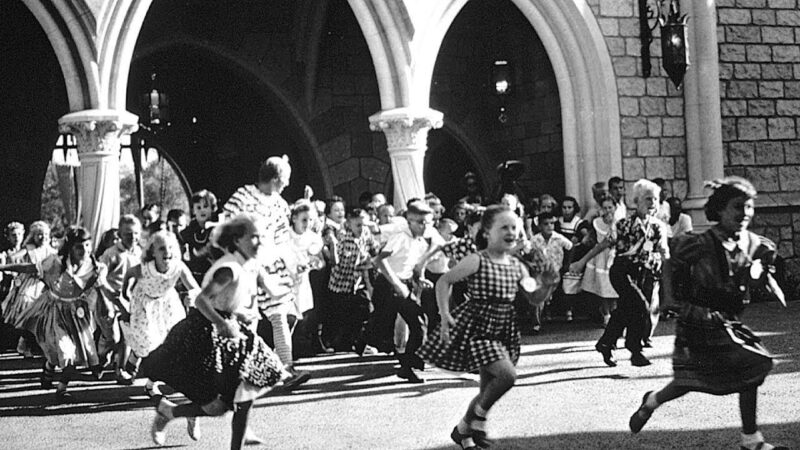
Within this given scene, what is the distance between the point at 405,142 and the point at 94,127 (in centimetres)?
340

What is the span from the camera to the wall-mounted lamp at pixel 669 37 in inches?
511

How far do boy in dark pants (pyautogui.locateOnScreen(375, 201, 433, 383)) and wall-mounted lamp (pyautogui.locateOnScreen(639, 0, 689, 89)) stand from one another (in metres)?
5.59

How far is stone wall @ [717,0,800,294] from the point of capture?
13.8 m

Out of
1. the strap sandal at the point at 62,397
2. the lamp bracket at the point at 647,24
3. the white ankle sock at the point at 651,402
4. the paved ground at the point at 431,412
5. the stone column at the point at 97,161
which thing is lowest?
the paved ground at the point at 431,412

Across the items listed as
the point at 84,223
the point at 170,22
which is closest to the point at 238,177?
the point at 170,22

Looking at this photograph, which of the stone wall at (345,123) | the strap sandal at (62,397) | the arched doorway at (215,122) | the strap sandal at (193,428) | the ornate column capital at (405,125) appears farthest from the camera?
the arched doorway at (215,122)

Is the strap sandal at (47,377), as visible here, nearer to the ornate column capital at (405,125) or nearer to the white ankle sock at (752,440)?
the ornate column capital at (405,125)

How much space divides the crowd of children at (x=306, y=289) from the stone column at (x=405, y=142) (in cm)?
50

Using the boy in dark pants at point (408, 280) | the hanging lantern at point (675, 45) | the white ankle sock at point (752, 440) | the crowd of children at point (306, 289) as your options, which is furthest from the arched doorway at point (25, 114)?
the white ankle sock at point (752, 440)

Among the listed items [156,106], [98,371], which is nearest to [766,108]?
[156,106]

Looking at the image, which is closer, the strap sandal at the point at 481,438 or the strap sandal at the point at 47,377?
the strap sandal at the point at 481,438

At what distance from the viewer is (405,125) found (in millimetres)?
12164

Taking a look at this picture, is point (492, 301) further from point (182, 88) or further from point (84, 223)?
point (182, 88)

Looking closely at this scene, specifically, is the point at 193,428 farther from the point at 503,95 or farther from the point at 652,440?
the point at 503,95
